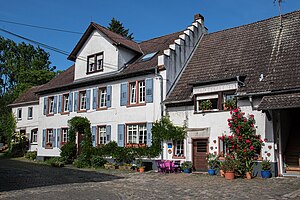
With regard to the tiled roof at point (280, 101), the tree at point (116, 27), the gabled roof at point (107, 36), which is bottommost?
the tiled roof at point (280, 101)

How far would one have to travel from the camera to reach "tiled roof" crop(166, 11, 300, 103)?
1645cm

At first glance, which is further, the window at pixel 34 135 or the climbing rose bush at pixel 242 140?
the window at pixel 34 135

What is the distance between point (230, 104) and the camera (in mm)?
17109

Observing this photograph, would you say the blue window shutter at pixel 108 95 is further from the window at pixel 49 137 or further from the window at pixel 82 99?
the window at pixel 49 137

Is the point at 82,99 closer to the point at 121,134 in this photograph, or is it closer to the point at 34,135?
the point at 121,134

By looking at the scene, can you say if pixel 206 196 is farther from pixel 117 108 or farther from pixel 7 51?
pixel 7 51

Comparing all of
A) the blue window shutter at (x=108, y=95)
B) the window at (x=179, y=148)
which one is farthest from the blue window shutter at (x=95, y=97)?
the window at (x=179, y=148)

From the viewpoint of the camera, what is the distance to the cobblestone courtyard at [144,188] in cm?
1109

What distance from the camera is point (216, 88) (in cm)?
1773

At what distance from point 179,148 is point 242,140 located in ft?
14.8

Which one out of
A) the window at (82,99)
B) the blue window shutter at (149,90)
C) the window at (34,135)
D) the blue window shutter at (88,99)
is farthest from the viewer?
the window at (34,135)

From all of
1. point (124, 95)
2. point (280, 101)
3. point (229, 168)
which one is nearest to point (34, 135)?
point (124, 95)

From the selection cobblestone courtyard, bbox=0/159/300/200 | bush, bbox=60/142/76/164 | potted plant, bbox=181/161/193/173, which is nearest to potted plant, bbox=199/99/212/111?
potted plant, bbox=181/161/193/173

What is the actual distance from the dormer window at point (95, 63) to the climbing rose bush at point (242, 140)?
11.6 m
